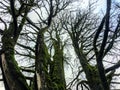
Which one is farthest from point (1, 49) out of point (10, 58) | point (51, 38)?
point (51, 38)

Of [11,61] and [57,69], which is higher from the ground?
[11,61]

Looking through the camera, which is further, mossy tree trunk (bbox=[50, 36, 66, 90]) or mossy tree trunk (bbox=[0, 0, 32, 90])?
mossy tree trunk (bbox=[50, 36, 66, 90])

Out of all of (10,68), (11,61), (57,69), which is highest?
(11,61)

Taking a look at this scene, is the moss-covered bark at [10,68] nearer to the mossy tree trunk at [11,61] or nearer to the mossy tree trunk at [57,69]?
the mossy tree trunk at [11,61]

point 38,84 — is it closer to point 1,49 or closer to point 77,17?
point 1,49

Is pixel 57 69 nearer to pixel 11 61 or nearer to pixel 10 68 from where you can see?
pixel 11 61

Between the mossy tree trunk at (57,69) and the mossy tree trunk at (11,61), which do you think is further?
the mossy tree trunk at (57,69)

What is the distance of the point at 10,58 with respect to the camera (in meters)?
8.84

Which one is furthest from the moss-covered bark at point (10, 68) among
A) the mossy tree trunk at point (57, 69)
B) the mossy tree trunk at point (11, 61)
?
the mossy tree trunk at point (57, 69)

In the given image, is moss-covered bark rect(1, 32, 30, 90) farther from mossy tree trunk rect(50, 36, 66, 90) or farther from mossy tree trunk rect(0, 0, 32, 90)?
mossy tree trunk rect(50, 36, 66, 90)

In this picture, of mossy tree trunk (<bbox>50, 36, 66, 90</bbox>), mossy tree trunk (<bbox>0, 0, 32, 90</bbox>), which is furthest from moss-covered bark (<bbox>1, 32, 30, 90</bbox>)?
mossy tree trunk (<bbox>50, 36, 66, 90</bbox>)

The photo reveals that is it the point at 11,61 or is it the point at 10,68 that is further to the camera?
the point at 11,61

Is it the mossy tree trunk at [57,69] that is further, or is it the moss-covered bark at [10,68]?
the mossy tree trunk at [57,69]

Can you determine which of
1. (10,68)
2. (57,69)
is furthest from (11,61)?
(57,69)
